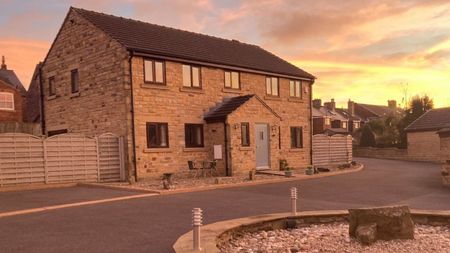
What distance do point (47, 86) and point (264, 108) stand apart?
1315cm

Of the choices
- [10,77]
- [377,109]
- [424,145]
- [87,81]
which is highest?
[10,77]

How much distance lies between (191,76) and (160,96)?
2.52 m

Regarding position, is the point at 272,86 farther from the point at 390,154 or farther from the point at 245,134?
the point at 390,154

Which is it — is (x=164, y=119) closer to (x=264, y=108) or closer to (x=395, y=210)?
(x=264, y=108)

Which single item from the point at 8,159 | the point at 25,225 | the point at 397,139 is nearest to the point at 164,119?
the point at 8,159

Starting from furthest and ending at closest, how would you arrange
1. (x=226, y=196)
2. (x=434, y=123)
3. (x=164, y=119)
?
(x=434, y=123) → (x=164, y=119) → (x=226, y=196)

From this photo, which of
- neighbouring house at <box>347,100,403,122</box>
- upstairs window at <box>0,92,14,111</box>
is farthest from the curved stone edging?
neighbouring house at <box>347,100,403,122</box>

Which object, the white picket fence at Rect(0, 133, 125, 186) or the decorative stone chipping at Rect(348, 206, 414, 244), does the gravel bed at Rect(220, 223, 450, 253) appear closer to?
the decorative stone chipping at Rect(348, 206, 414, 244)

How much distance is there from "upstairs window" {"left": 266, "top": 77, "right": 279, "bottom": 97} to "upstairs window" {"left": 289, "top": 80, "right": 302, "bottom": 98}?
4.85 ft

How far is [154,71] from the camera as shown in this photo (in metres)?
20.2

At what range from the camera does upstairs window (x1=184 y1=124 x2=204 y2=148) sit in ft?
70.6

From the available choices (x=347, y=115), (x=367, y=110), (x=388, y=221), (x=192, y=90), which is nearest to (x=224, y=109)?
(x=192, y=90)

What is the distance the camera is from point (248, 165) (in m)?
21.9

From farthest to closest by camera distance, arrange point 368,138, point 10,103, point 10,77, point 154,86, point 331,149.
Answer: point 368,138, point 10,77, point 10,103, point 331,149, point 154,86
